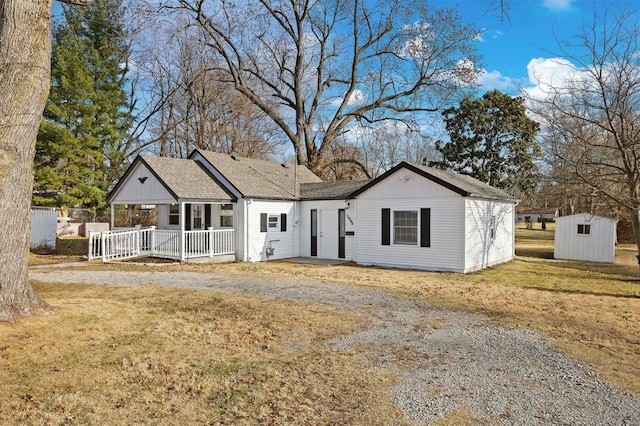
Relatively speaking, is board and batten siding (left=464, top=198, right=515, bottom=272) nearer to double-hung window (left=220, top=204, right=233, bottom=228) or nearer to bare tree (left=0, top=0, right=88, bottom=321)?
double-hung window (left=220, top=204, right=233, bottom=228)

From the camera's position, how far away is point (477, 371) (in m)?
4.81

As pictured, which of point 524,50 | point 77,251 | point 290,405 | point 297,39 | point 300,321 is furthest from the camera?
point 297,39

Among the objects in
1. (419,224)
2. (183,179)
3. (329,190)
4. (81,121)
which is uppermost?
(81,121)

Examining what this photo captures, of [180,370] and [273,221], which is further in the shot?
[273,221]

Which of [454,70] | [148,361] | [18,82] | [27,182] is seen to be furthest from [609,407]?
[454,70]

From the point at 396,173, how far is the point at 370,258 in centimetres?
317

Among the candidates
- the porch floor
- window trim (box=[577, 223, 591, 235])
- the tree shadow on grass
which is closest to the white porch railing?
the porch floor

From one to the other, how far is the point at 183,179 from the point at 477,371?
1265 centimetres

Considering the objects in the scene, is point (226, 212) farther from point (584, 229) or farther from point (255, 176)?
point (584, 229)

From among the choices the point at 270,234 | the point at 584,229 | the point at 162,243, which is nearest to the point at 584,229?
the point at 584,229

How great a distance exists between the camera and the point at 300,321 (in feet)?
22.6

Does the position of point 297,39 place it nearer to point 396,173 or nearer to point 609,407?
point 396,173

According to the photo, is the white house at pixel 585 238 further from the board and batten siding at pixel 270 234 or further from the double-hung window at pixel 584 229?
the board and batten siding at pixel 270 234

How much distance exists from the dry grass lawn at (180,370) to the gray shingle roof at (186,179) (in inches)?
292
